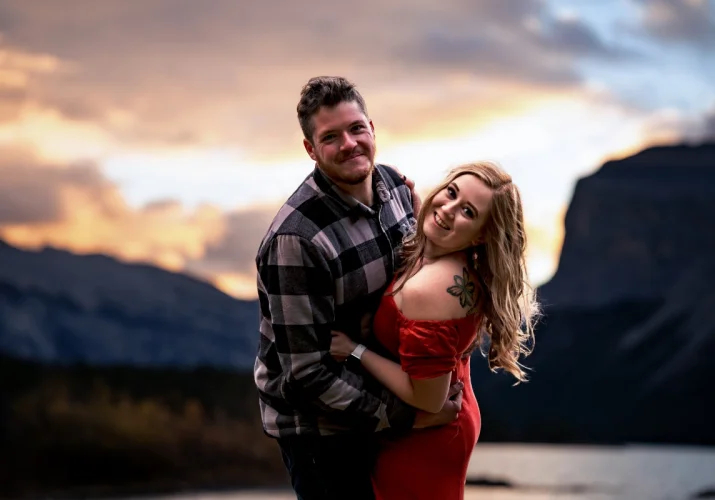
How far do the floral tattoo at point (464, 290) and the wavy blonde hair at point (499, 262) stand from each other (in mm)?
48

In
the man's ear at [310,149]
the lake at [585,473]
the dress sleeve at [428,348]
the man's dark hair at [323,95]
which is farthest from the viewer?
the lake at [585,473]

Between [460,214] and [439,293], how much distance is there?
0.83 feet

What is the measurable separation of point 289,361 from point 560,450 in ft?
152

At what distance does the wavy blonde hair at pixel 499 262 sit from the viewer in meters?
3.22

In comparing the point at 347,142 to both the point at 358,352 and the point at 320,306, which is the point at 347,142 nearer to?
the point at 320,306

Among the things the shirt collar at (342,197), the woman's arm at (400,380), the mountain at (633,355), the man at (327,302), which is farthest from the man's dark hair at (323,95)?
the mountain at (633,355)

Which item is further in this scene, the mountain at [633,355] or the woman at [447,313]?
the mountain at [633,355]

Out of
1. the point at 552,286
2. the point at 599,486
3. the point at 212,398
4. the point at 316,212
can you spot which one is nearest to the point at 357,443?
the point at 316,212

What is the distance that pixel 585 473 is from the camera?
48.4 meters

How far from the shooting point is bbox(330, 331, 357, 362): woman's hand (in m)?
3.29

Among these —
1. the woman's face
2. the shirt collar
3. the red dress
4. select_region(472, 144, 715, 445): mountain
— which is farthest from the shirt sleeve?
select_region(472, 144, 715, 445): mountain

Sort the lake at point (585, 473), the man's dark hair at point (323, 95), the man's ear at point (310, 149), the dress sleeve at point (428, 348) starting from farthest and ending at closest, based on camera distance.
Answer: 1. the lake at point (585, 473)
2. the man's ear at point (310, 149)
3. the man's dark hair at point (323, 95)
4. the dress sleeve at point (428, 348)

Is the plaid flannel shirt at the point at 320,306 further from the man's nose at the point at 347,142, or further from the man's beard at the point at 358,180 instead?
the man's nose at the point at 347,142

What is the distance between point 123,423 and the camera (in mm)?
35062
